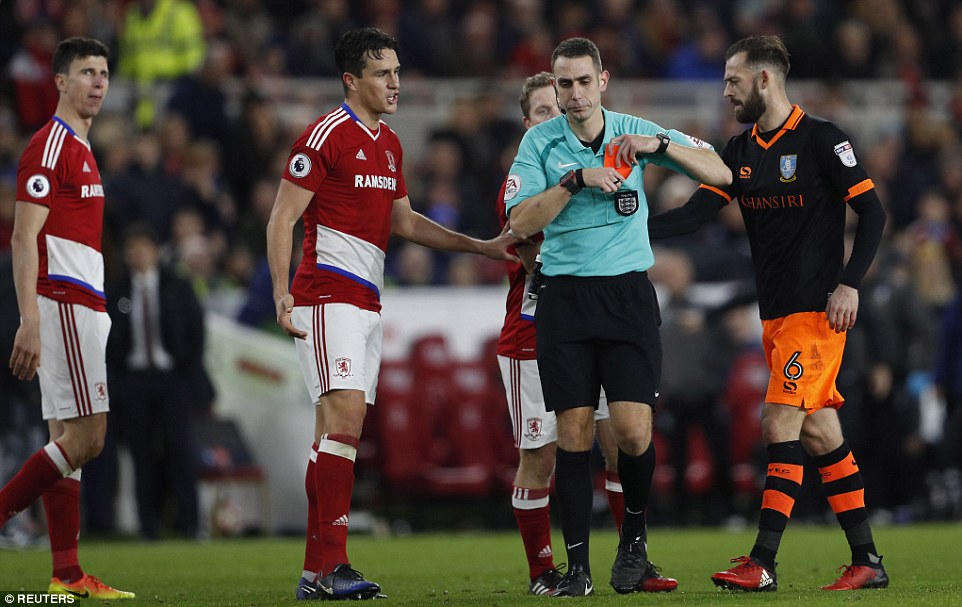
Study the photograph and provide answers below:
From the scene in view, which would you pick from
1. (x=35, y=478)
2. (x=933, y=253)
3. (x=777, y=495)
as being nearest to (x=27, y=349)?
(x=35, y=478)

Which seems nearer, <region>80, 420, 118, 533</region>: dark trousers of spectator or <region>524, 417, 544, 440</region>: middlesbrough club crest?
<region>524, 417, 544, 440</region>: middlesbrough club crest

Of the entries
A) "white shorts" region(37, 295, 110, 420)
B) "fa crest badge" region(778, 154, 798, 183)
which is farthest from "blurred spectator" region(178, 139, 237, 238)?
"fa crest badge" region(778, 154, 798, 183)

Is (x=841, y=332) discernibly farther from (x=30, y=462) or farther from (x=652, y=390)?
(x=30, y=462)

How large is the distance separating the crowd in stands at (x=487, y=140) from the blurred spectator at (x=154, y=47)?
0.08ft

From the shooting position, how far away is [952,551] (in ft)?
35.7

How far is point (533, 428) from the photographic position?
8.30 metres

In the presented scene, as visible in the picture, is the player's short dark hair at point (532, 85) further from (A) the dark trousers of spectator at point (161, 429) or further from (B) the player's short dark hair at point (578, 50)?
(A) the dark trousers of spectator at point (161, 429)

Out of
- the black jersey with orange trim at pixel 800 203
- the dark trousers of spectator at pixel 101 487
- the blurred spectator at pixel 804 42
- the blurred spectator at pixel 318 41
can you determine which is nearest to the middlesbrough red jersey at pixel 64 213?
the black jersey with orange trim at pixel 800 203

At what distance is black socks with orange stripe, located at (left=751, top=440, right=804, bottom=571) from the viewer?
7.78 m

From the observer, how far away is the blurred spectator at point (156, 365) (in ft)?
45.6

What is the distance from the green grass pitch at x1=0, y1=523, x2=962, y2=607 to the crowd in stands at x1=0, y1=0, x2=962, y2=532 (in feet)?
6.30

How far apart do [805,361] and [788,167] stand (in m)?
1.01

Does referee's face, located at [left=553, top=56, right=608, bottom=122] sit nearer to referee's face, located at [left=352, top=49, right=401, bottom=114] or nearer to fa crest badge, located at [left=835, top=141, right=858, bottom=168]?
referee's face, located at [left=352, top=49, right=401, bottom=114]

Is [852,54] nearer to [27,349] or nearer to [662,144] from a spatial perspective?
[662,144]
